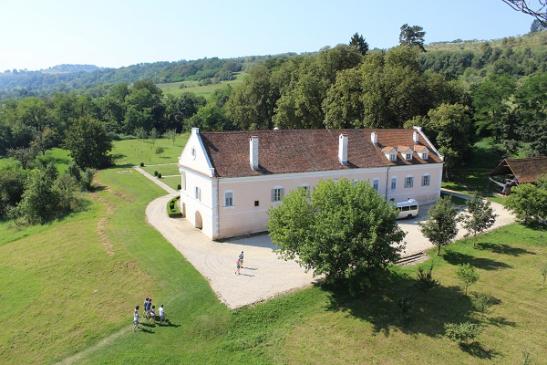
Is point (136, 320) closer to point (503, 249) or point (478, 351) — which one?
point (478, 351)

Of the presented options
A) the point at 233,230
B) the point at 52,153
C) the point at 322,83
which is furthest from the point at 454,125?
the point at 52,153

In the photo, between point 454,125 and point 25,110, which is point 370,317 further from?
point 25,110

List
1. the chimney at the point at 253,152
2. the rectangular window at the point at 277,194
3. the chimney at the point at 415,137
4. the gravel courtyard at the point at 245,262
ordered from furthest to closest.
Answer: the chimney at the point at 415,137 → the rectangular window at the point at 277,194 → the chimney at the point at 253,152 → the gravel courtyard at the point at 245,262

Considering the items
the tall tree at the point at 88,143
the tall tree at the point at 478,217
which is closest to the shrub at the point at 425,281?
the tall tree at the point at 478,217

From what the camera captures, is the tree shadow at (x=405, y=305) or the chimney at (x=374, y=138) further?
the chimney at (x=374, y=138)

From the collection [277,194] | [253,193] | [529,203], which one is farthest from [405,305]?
[529,203]

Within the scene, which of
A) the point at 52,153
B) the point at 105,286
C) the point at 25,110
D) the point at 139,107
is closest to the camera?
the point at 105,286

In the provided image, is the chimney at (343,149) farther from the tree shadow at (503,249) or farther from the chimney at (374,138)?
the tree shadow at (503,249)
